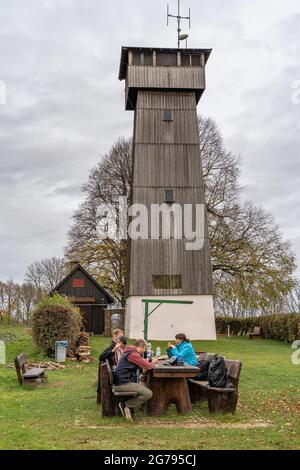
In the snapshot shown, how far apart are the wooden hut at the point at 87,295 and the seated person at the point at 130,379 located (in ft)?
84.2

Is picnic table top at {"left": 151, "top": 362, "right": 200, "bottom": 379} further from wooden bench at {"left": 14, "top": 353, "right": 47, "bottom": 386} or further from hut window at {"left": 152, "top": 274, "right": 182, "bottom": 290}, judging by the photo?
hut window at {"left": 152, "top": 274, "right": 182, "bottom": 290}

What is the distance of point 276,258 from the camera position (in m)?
36.7

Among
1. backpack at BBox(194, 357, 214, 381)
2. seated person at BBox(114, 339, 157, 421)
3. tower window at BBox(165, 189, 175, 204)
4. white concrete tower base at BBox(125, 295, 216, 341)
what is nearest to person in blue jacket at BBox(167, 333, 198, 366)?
backpack at BBox(194, 357, 214, 381)

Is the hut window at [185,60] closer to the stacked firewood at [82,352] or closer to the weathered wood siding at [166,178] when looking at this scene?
the weathered wood siding at [166,178]

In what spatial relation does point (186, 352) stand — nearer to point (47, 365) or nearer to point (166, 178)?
point (47, 365)

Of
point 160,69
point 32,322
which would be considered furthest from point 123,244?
point 32,322

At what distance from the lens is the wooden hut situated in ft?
118

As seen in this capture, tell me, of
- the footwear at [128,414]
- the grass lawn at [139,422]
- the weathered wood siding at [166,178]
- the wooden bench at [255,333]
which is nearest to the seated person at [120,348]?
the grass lawn at [139,422]

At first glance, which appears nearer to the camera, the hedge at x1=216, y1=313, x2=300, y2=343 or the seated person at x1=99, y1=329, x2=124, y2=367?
the seated person at x1=99, y1=329, x2=124, y2=367

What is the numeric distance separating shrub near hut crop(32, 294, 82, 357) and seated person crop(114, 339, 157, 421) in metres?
10.2

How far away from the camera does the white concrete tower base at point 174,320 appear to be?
1153 inches

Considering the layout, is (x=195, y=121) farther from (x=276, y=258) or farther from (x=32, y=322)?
(x=32, y=322)

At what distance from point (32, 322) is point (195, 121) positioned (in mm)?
15848

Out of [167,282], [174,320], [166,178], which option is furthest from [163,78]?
[174,320]
